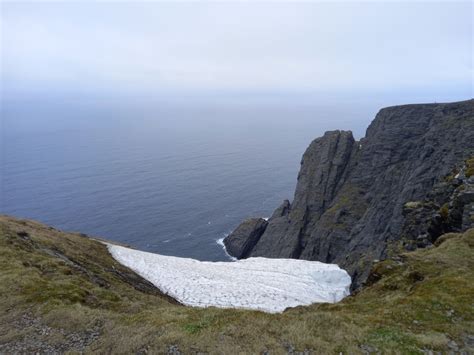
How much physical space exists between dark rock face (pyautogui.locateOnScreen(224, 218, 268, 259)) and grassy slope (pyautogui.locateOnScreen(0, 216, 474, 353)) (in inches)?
2801

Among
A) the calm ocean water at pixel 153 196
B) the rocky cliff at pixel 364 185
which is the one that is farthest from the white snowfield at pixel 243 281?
the calm ocean water at pixel 153 196

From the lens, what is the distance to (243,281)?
50.2m

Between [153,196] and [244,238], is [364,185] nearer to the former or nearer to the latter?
[244,238]

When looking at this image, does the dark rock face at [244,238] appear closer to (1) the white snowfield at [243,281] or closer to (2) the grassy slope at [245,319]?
(1) the white snowfield at [243,281]

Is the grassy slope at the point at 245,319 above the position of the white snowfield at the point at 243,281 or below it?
above

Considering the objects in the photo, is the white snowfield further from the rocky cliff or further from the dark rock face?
the dark rock face

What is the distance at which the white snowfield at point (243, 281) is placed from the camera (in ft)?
137

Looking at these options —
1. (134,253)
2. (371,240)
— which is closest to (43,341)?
(134,253)

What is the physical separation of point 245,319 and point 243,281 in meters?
30.8

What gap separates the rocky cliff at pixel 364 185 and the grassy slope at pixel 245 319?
109ft

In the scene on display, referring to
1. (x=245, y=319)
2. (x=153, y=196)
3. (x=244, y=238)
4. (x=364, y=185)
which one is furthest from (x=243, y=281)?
(x=153, y=196)

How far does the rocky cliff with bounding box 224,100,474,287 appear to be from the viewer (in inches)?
2800

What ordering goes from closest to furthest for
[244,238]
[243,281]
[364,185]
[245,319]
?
[245,319] → [243,281] → [364,185] → [244,238]

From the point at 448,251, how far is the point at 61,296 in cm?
2824
